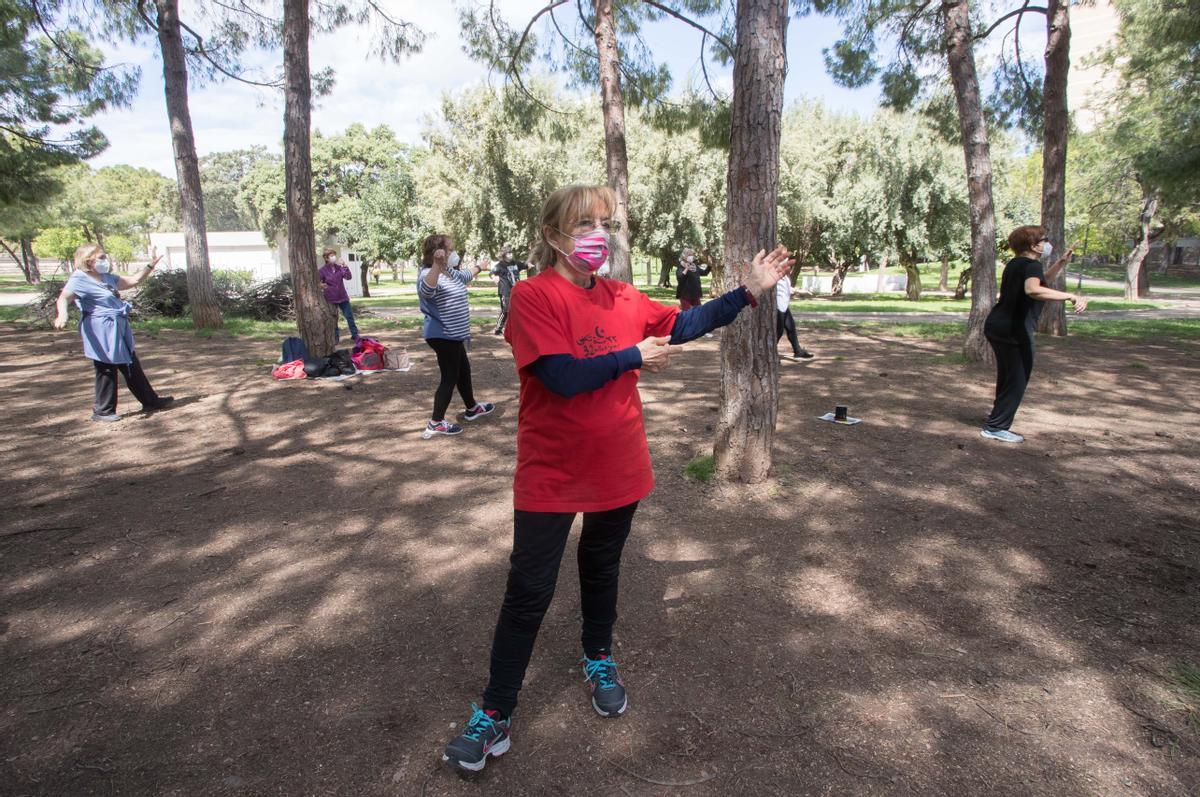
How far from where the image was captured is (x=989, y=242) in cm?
966

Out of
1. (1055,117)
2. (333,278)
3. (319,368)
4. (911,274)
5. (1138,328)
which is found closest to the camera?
(319,368)

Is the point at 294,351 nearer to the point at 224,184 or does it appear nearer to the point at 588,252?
the point at 588,252

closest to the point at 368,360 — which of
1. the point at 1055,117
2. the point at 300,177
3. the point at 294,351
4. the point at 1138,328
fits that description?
the point at 294,351

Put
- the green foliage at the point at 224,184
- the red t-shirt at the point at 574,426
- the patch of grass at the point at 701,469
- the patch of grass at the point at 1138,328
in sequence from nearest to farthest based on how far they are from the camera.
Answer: the red t-shirt at the point at 574,426, the patch of grass at the point at 701,469, the patch of grass at the point at 1138,328, the green foliage at the point at 224,184

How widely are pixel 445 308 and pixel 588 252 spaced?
13.1ft

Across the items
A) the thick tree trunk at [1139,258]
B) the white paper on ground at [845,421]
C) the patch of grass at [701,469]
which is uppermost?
the thick tree trunk at [1139,258]

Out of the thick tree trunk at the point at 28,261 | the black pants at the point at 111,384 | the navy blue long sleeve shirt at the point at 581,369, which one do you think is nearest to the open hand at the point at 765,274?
the navy blue long sleeve shirt at the point at 581,369

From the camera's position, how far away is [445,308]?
19.6ft

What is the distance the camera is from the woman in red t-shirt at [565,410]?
208cm

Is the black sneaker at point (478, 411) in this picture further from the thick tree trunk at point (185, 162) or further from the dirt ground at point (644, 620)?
the thick tree trunk at point (185, 162)

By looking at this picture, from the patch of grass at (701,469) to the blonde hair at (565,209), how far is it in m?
2.90

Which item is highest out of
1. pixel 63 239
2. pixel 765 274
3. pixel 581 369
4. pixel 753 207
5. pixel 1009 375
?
pixel 63 239

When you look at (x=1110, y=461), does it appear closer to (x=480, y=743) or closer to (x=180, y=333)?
(x=480, y=743)

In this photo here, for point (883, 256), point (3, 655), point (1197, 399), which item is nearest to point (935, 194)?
point (883, 256)
